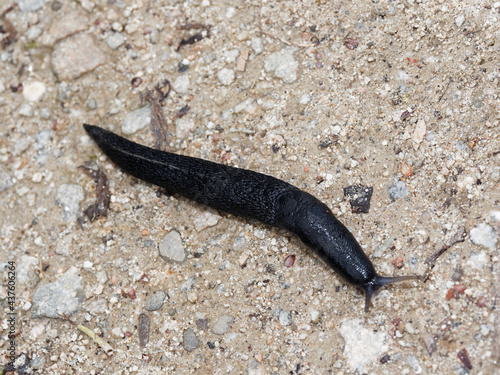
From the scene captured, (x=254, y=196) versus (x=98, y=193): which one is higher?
(x=254, y=196)

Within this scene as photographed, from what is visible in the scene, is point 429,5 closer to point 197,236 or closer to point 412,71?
point 412,71

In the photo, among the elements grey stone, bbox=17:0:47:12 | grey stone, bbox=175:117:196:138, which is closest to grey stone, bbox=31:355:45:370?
grey stone, bbox=175:117:196:138

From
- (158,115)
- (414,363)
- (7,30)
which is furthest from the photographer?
(7,30)

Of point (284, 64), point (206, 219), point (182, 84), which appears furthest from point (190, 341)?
Answer: point (284, 64)

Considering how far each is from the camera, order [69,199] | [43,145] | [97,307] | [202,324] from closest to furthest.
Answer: [202,324] < [97,307] < [69,199] < [43,145]

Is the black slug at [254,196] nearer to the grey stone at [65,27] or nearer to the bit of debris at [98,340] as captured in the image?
the grey stone at [65,27]

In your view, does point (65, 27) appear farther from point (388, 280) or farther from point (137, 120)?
point (388, 280)

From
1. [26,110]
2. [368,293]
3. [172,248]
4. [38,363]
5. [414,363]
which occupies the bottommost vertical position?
[38,363]

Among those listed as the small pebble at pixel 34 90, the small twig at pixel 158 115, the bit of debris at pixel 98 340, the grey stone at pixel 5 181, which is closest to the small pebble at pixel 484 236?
the small twig at pixel 158 115
